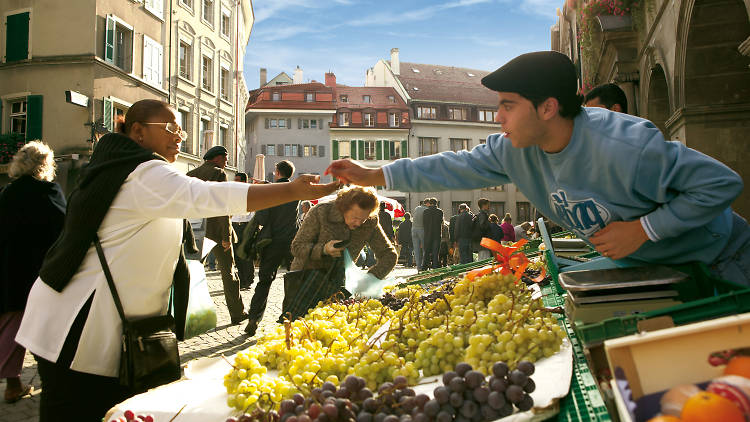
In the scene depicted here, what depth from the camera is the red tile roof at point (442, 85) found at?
1858 inches

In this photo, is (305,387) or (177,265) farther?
(177,265)

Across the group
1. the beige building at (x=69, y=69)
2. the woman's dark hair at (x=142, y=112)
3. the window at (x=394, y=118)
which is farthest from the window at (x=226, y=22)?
the woman's dark hair at (x=142, y=112)

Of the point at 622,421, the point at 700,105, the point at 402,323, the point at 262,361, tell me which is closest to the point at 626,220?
the point at 402,323

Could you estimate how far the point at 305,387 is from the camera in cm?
162

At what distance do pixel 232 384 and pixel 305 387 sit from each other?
277 millimetres

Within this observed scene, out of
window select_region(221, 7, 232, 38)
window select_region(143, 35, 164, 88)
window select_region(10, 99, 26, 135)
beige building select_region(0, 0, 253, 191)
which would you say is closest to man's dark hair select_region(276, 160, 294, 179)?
beige building select_region(0, 0, 253, 191)

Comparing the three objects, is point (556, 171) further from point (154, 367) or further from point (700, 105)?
point (700, 105)

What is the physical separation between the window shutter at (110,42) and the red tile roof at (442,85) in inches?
1163

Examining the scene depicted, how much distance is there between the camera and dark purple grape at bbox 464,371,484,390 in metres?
1.36

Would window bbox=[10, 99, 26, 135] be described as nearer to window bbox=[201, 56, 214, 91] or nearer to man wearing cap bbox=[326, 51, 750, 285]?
window bbox=[201, 56, 214, 91]

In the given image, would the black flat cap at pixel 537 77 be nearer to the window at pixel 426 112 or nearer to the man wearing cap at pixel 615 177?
the man wearing cap at pixel 615 177

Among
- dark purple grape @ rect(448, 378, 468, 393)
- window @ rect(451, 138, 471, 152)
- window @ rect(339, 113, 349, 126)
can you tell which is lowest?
dark purple grape @ rect(448, 378, 468, 393)

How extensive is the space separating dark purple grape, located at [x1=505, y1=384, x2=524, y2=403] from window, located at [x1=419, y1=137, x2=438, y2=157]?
145ft

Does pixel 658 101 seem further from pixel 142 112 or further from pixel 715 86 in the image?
pixel 142 112
